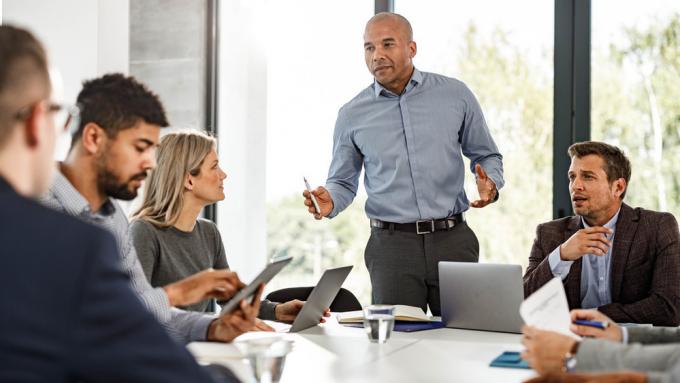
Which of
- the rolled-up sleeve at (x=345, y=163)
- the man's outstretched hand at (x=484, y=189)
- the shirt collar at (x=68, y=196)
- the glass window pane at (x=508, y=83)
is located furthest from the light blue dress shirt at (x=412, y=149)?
the shirt collar at (x=68, y=196)

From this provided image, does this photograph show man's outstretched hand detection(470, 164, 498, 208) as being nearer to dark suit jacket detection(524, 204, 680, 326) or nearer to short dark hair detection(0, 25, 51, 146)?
dark suit jacket detection(524, 204, 680, 326)

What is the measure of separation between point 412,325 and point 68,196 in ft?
3.78

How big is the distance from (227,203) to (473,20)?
1790 millimetres

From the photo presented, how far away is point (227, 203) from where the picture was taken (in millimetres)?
4859

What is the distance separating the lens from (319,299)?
2.61 metres

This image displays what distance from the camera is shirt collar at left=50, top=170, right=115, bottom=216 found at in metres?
2.12

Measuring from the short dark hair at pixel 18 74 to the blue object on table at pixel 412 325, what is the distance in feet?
5.60

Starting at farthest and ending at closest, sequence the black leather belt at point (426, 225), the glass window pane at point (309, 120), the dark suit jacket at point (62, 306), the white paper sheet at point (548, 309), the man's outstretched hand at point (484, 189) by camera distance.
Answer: the glass window pane at point (309, 120)
the black leather belt at point (426, 225)
the man's outstretched hand at point (484, 189)
the white paper sheet at point (548, 309)
the dark suit jacket at point (62, 306)

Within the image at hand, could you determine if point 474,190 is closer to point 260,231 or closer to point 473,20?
point 473,20

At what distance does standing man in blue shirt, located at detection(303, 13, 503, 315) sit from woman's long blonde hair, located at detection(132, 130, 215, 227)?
0.61 m

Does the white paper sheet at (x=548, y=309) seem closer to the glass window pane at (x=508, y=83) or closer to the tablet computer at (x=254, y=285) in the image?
the tablet computer at (x=254, y=285)

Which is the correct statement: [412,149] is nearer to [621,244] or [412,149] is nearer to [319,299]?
[621,244]

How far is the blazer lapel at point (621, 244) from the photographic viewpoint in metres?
3.12

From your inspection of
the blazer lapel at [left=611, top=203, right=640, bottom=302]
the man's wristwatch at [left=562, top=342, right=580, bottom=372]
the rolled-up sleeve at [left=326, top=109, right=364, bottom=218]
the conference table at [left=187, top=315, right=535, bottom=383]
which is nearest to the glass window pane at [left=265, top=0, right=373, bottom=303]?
the rolled-up sleeve at [left=326, top=109, right=364, bottom=218]
